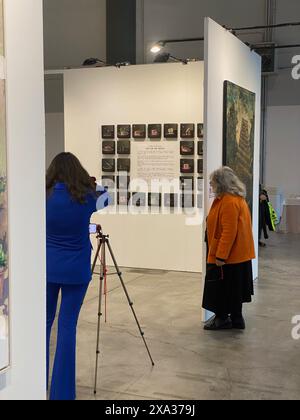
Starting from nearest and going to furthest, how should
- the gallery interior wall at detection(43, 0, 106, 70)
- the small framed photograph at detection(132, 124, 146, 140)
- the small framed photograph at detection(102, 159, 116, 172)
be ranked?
the small framed photograph at detection(132, 124, 146, 140), the small framed photograph at detection(102, 159, 116, 172), the gallery interior wall at detection(43, 0, 106, 70)

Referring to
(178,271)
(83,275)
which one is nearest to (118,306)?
(178,271)

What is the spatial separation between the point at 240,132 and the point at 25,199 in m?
4.36

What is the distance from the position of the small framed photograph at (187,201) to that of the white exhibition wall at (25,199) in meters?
5.55

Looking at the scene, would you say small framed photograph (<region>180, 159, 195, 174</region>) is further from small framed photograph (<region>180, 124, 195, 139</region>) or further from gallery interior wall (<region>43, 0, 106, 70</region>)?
gallery interior wall (<region>43, 0, 106, 70</region>)

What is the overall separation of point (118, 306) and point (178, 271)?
2.12 m

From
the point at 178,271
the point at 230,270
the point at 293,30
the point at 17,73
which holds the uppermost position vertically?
the point at 293,30

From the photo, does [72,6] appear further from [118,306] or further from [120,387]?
[120,387]

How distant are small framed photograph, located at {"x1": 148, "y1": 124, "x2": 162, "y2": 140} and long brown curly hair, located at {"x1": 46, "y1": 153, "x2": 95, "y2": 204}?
4630 millimetres

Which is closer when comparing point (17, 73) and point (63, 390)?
point (17, 73)

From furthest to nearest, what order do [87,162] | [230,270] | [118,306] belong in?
[87,162] < [118,306] < [230,270]

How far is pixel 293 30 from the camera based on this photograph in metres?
11.4

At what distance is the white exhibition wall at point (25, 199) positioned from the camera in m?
2.11

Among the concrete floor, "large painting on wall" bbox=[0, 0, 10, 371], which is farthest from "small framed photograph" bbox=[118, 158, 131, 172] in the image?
"large painting on wall" bbox=[0, 0, 10, 371]

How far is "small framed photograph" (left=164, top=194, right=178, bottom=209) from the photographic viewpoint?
25.8ft
